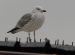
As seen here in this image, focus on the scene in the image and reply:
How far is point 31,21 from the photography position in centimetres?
435

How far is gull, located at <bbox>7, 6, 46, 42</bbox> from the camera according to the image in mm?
4157

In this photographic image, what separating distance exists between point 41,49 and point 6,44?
17.5 inches

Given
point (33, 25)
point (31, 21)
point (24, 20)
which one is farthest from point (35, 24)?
point (24, 20)

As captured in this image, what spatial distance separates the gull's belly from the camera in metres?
4.11

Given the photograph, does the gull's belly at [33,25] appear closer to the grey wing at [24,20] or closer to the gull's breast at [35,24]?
the gull's breast at [35,24]

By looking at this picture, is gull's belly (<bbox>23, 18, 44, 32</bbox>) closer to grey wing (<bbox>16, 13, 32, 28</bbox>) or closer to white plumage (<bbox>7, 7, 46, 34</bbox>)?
white plumage (<bbox>7, 7, 46, 34</bbox>)

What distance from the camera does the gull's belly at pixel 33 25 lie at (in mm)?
4109

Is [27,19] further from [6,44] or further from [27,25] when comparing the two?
[6,44]

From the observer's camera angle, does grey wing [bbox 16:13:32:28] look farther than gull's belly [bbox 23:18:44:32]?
Yes

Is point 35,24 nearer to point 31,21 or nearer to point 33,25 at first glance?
point 33,25

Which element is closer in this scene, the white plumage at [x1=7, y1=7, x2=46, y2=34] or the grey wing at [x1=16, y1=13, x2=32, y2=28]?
the white plumage at [x1=7, y1=7, x2=46, y2=34]

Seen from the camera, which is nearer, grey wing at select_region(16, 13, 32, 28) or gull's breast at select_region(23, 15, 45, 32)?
gull's breast at select_region(23, 15, 45, 32)

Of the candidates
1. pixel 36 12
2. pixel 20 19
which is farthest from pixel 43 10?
pixel 20 19

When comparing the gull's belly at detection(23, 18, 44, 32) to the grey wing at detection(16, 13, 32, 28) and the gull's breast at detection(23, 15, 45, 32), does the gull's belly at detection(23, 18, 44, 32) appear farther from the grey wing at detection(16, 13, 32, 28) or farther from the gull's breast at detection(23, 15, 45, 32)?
the grey wing at detection(16, 13, 32, 28)
